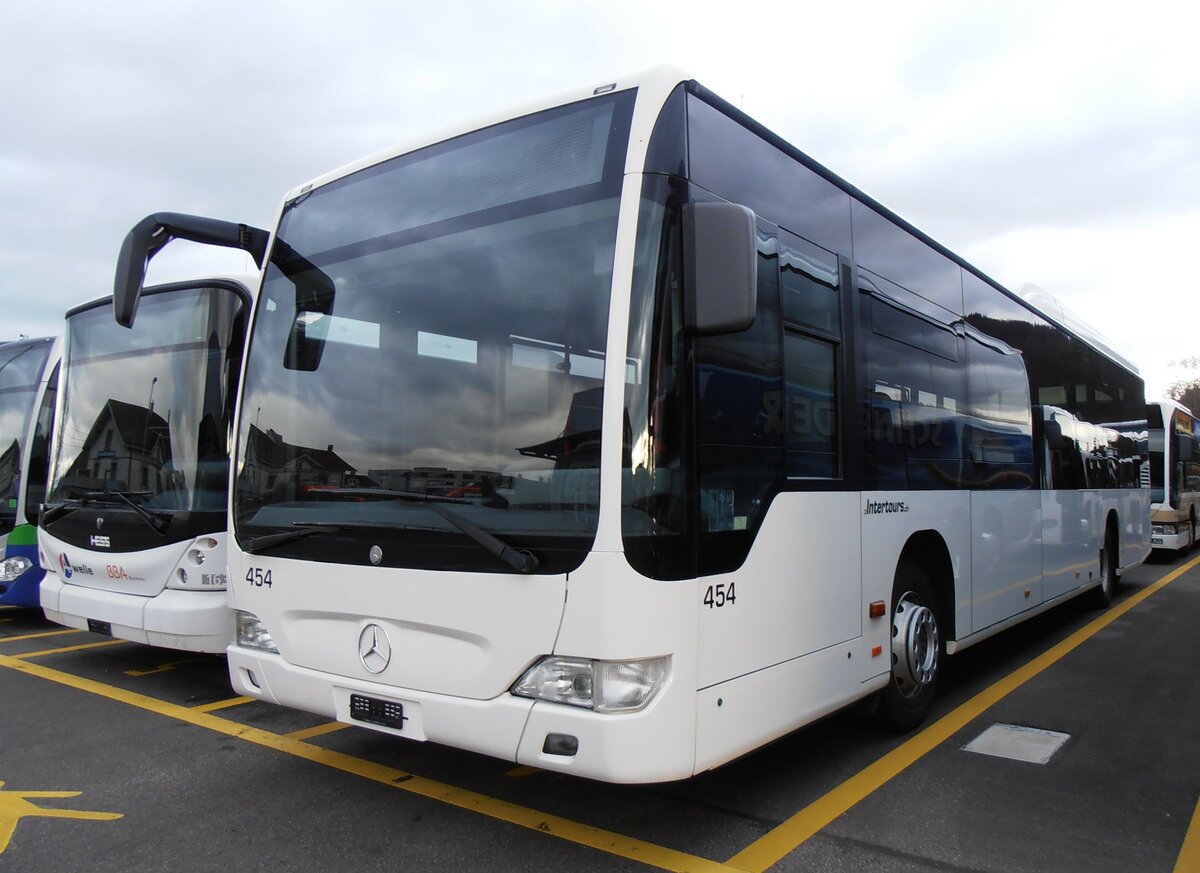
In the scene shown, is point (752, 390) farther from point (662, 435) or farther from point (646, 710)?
point (646, 710)

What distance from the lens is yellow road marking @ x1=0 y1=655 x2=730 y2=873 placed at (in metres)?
3.54

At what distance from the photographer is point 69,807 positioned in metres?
4.06

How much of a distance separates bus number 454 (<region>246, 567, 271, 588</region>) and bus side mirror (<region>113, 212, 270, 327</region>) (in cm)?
130

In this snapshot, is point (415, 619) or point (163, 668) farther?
point (163, 668)

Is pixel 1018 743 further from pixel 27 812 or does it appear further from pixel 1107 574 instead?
pixel 1107 574

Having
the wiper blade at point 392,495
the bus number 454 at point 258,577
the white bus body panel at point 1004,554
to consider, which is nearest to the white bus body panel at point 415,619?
the bus number 454 at point 258,577

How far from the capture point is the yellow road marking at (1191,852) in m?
3.54

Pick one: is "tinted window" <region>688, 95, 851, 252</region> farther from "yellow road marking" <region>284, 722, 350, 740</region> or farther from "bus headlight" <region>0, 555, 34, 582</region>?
"bus headlight" <region>0, 555, 34, 582</region>

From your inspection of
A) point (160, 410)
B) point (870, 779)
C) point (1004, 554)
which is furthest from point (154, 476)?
point (1004, 554)

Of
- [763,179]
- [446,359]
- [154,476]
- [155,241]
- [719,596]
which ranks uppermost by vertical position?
[763,179]

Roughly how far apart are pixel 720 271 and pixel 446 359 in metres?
1.15

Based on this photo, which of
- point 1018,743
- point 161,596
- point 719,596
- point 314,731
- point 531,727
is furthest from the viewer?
point 161,596

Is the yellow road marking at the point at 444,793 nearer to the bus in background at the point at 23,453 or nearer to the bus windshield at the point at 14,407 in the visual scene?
the bus in background at the point at 23,453

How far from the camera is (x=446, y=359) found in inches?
140
